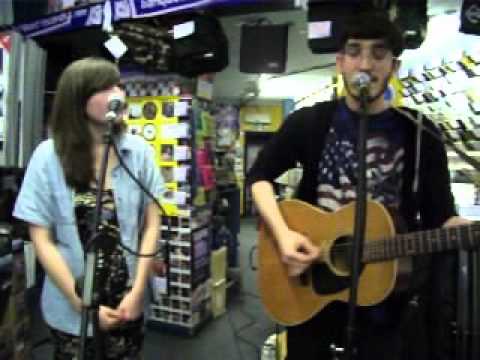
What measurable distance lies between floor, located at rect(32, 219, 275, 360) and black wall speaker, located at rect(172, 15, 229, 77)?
1937mm

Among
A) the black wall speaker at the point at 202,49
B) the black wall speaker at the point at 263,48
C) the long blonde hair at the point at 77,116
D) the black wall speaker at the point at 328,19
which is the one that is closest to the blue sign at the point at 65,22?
the black wall speaker at the point at 202,49

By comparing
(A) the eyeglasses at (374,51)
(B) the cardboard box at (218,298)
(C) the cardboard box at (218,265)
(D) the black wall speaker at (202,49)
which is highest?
(D) the black wall speaker at (202,49)

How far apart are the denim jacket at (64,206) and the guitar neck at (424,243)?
2.31 ft

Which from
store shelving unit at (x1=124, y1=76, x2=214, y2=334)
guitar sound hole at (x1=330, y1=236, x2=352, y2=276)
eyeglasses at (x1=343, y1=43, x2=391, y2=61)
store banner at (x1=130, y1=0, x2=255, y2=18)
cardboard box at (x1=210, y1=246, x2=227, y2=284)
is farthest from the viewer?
cardboard box at (x1=210, y1=246, x2=227, y2=284)

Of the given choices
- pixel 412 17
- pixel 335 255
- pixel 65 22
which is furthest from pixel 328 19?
pixel 65 22

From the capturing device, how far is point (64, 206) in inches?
52.3

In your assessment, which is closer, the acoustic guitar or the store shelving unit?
the acoustic guitar

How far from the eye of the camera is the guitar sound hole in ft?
4.48

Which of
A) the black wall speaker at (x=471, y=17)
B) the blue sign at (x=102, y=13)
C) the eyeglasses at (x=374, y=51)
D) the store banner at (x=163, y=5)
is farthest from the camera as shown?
the blue sign at (x=102, y=13)

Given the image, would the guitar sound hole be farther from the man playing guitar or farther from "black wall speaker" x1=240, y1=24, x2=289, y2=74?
"black wall speaker" x1=240, y1=24, x2=289, y2=74

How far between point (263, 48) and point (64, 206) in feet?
7.01

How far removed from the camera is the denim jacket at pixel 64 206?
4.37 ft

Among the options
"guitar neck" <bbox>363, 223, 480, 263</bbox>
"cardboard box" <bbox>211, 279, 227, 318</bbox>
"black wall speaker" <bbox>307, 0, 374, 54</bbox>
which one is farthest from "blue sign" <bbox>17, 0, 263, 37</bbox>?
"cardboard box" <bbox>211, 279, 227, 318</bbox>

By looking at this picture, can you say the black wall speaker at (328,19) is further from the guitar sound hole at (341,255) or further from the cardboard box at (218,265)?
the cardboard box at (218,265)
